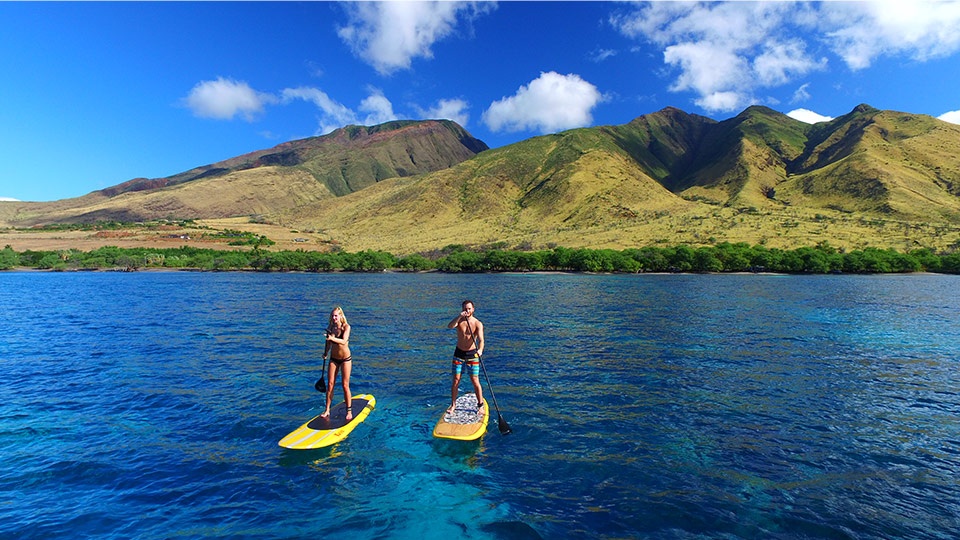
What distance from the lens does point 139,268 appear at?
151125 millimetres

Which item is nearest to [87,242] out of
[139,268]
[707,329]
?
[139,268]

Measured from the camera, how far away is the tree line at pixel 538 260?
116250 millimetres

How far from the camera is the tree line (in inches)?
4577

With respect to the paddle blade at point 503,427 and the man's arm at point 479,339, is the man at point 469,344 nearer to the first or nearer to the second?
the man's arm at point 479,339

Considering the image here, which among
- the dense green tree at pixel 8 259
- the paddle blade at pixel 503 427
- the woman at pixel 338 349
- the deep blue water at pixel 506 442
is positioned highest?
the dense green tree at pixel 8 259

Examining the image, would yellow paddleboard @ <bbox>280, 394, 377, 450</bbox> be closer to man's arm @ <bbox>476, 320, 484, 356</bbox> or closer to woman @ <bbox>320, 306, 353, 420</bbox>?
woman @ <bbox>320, 306, 353, 420</bbox>

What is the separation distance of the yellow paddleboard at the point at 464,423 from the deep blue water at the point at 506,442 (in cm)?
30

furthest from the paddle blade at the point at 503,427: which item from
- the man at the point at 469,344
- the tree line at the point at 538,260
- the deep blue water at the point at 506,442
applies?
the tree line at the point at 538,260

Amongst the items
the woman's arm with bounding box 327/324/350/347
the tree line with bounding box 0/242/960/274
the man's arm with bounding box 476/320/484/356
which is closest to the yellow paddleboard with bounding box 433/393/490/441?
the man's arm with bounding box 476/320/484/356

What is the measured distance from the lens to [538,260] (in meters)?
137

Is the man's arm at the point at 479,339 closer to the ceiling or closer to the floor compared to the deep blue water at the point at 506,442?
closer to the ceiling

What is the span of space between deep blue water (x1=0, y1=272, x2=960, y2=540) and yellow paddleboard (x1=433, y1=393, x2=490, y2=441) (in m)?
0.30

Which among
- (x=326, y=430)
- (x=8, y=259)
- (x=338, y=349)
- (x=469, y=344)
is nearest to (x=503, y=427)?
(x=469, y=344)

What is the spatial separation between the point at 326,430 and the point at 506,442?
18.8 feet
